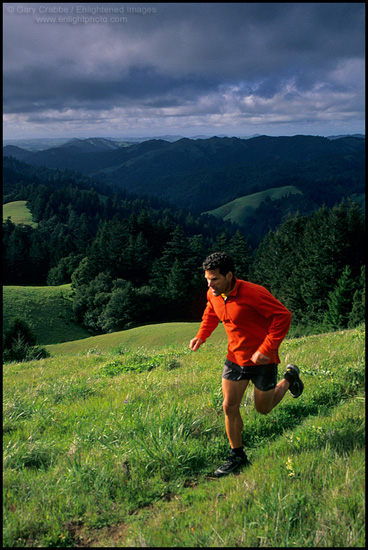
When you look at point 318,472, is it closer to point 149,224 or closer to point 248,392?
point 248,392

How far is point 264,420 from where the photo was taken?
5617mm

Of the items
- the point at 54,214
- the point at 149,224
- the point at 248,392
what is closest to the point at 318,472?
the point at 248,392

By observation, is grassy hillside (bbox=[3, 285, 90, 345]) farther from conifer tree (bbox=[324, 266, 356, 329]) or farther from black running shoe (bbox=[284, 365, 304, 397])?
black running shoe (bbox=[284, 365, 304, 397])

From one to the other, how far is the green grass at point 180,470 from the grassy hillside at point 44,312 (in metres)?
68.6

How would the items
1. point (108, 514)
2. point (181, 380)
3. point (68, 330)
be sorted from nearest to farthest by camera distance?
point (108, 514) < point (181, 380) < point (68, 330)

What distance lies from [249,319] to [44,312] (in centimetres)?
8171

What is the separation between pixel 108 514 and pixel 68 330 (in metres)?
78.6

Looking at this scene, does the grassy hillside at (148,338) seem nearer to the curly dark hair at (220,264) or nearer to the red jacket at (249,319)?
the red jacket at (249,319)

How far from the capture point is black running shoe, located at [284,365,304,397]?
571 centimetres

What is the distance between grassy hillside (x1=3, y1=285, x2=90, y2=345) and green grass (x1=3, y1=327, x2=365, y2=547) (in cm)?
6856

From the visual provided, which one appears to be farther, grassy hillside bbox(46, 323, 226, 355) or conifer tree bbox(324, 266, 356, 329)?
conifer tree bbox(324, 266, 356, 329)

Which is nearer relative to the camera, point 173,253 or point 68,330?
point 68,330

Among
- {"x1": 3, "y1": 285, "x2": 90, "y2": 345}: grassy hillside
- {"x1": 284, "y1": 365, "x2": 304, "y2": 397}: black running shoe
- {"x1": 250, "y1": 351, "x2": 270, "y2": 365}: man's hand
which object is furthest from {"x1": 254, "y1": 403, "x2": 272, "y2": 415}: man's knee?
{"x1": 3, "y1": 285, "x2": 90, "y2": 345}: grassy hillside

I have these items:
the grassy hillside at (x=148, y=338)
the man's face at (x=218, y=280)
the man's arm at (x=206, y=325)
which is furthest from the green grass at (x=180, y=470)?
the grassy hillside at (x=148, y=338)
